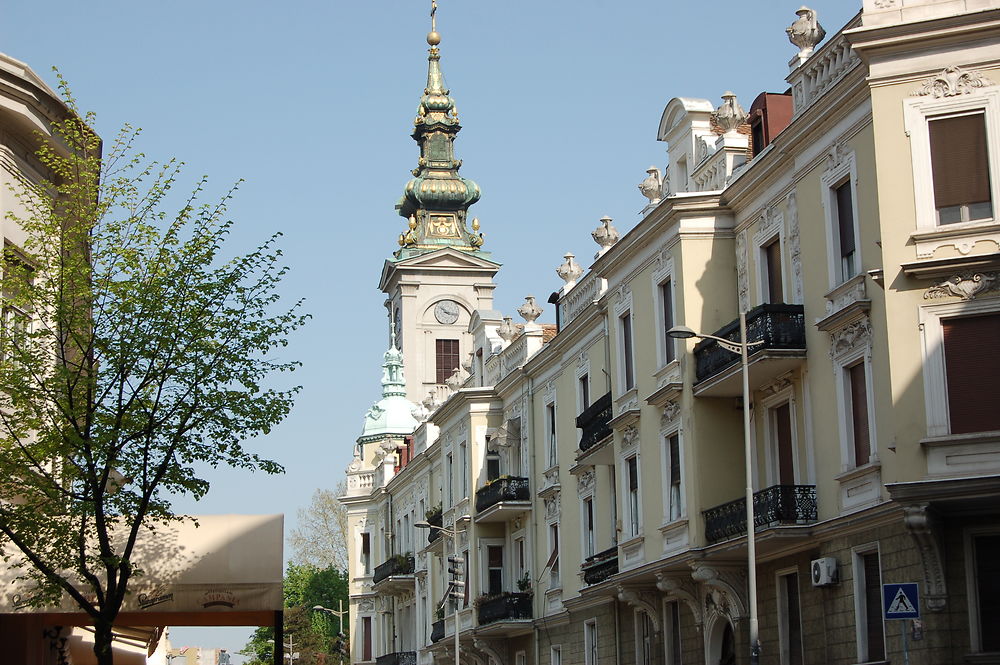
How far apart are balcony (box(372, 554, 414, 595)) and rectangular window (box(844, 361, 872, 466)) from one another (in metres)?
40.7

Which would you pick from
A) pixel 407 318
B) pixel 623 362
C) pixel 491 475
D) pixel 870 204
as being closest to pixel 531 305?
pixel 491 475

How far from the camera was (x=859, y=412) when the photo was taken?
25.0 metres

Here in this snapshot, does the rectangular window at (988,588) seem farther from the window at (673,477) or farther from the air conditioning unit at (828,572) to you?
the window at (673,477)

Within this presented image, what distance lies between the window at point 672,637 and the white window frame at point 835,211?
10067 millimetres

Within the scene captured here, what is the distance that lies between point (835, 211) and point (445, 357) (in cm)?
6521

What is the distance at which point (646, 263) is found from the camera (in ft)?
109

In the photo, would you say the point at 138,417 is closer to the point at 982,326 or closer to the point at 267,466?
the point at 267,466

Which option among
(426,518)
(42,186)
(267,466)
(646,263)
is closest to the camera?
(42,186)

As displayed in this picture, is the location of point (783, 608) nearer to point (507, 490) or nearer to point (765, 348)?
point (765, 348)

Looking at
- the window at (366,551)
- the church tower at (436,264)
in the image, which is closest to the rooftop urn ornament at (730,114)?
the window at (366,551)

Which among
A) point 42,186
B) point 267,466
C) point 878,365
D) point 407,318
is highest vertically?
point 407,318

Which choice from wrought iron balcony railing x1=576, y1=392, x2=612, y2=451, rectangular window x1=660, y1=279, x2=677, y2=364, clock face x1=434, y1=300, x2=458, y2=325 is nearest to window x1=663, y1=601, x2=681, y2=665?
wrought iron balcony railing x1=576, y1=392, x2=612, y2=451

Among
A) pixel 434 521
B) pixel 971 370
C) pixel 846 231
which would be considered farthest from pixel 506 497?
pixel 971 370

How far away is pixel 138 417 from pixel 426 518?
4031 centimetres
